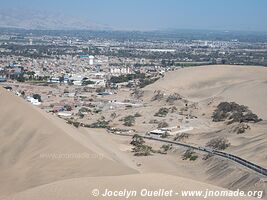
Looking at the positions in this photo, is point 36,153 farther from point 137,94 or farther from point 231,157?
point 137,94

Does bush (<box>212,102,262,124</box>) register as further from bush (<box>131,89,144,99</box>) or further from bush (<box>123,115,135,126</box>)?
bush (<box>131,89,144,99</box>)

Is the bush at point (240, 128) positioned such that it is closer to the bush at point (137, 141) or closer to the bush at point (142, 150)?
the bush at point (137, 141)

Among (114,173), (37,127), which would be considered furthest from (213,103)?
(114,173)

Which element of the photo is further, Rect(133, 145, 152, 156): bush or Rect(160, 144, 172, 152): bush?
Rect(160, 144, 172, 152): bush

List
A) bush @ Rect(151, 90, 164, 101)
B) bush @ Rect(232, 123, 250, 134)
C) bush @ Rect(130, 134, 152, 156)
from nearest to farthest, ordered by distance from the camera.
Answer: bush @ Rect(130, 134, 152, 156) < bush @ Rect(232, 123, 250, 134) < bush @ Rect(151, 90, 164, 101)

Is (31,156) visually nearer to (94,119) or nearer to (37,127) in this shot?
(37,127)

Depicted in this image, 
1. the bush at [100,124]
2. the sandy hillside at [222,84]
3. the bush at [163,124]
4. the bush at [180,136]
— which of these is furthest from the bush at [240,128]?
the sandy hillside at [222,84]

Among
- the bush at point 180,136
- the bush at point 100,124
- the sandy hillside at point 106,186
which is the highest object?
the sandy hillside at point 106,186

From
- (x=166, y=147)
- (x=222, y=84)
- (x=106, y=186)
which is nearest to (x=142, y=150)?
(x=166, y=147)

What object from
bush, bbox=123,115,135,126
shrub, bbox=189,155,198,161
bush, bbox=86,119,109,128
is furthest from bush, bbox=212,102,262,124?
shrub, bbox=189,155,198,161

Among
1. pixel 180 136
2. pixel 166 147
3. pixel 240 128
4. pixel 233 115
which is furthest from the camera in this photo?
pixel 233 115
